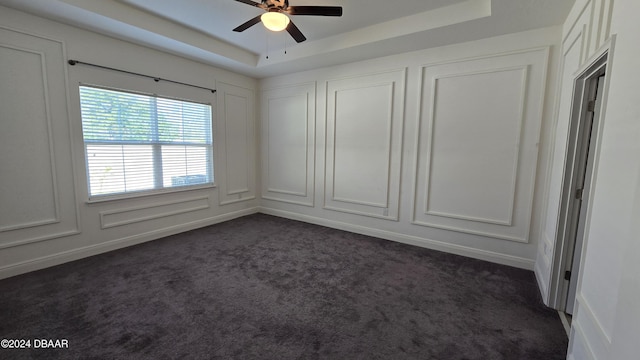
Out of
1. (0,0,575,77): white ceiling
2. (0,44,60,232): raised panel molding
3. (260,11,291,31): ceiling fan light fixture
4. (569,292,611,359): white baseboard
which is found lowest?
(569,292,611,359): white baseboard

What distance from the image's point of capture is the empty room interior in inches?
70.1

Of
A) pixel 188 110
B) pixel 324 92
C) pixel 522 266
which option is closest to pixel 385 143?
pixel 324 92

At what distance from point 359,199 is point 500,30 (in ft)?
8.90

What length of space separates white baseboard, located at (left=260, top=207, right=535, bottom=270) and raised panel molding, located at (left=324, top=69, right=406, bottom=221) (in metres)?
0.26

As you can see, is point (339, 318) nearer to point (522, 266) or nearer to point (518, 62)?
point (522, 266)

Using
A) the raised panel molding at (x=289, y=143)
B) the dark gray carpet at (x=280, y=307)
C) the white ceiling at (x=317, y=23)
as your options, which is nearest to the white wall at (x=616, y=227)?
the dark gray carpet at (x=280, y=307)

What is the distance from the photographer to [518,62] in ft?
9.66

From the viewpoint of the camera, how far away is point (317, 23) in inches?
126

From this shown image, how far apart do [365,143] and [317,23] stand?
1.75 meters

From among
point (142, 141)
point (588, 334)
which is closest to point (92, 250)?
point (142, 141)

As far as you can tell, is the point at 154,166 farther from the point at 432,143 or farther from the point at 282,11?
the point at 432,143

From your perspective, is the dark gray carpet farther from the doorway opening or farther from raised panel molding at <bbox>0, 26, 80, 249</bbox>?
raised panel molding at <bbox>0, 26, 80, 249</bbox>

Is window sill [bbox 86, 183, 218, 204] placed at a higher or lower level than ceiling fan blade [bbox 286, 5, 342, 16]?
lower

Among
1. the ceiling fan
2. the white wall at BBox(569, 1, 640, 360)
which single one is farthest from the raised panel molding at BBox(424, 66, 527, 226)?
the ceiling fan
